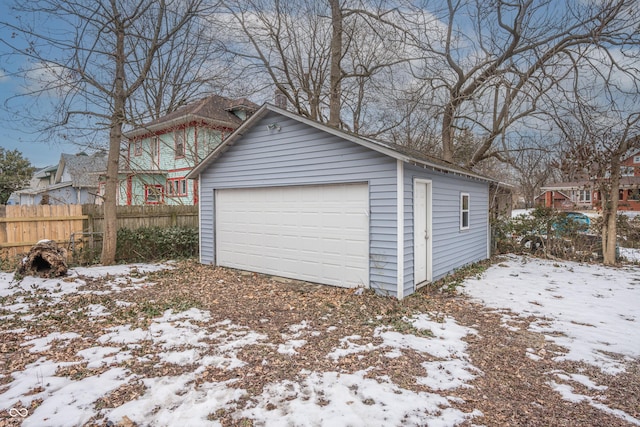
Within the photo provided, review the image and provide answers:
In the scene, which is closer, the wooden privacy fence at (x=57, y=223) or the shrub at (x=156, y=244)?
the wooden privacy fence at (x=57, y=223)

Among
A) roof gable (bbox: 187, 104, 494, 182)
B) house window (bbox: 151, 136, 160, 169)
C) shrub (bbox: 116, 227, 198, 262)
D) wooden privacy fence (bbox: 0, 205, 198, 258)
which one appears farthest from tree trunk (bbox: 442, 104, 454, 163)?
house window (bbox: 151, 136, 160, 169)

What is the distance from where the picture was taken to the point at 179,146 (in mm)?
17953

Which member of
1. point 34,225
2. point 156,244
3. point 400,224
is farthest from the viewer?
point 156,244

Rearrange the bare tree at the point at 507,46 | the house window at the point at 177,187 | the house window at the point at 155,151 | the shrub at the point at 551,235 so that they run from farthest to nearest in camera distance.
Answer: the house window at the point at 155,151
the house window at the point at 177,187
the shrub at the point at 551,235
the bare tree at the point at 507,46

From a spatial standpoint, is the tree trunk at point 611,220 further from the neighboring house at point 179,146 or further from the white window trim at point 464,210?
the neighboring house at point 179,146

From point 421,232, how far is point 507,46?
8.05 m

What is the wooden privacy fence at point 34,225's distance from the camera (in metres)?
8.66

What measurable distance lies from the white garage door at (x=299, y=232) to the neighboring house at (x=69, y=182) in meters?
15.7

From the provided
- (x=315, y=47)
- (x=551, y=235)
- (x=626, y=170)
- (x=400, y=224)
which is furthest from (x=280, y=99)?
(x=626, y=170)

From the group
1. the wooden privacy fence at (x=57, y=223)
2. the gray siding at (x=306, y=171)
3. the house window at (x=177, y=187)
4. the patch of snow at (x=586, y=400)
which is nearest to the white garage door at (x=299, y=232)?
the gray siding at (x=306, y=171)

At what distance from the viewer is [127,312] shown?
18.0ft

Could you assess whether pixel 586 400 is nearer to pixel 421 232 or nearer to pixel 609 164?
pixel 421 232

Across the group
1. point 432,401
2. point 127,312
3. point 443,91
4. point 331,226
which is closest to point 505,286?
point 331,226

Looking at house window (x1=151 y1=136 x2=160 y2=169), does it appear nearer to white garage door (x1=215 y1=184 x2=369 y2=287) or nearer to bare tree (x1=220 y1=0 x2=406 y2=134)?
bare tree (x1=220 y1=0 x2=406 y2=134)
